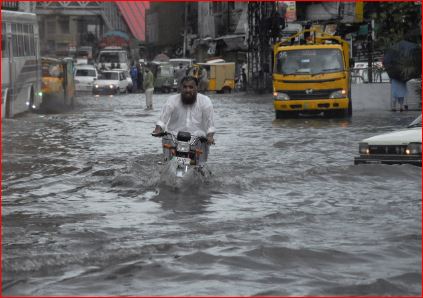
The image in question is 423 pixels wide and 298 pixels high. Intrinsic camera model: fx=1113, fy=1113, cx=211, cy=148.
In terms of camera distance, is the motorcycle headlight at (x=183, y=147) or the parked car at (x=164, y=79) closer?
the motorcycle headlight at (x=183, y=147)

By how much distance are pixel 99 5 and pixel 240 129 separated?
9847 cm

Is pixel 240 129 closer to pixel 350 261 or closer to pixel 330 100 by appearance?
pixel 330 100

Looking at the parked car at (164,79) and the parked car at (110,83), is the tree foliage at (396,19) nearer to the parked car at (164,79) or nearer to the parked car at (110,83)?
the parked car at (110,83)

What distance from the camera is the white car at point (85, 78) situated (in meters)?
60.7

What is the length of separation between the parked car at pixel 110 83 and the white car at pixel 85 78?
0.42m

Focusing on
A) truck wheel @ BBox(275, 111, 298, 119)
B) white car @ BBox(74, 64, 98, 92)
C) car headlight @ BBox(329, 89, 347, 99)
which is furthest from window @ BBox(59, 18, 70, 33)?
car headlight @ BBox(329, 89, 347, 99)

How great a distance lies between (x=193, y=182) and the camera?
45.7ft

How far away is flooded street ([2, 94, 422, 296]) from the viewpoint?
26.6 feet

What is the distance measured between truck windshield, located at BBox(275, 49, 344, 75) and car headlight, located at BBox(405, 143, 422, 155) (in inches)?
604

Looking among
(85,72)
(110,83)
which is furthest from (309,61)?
(85,72)

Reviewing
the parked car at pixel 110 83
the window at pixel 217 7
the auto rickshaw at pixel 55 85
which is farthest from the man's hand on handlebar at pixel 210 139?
the window at pixel 217 7

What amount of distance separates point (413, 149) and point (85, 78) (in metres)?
48.3

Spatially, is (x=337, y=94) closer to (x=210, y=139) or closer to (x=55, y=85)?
(x=55, y=85)

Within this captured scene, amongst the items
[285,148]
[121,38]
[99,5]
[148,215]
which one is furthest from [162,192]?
[99,5]
